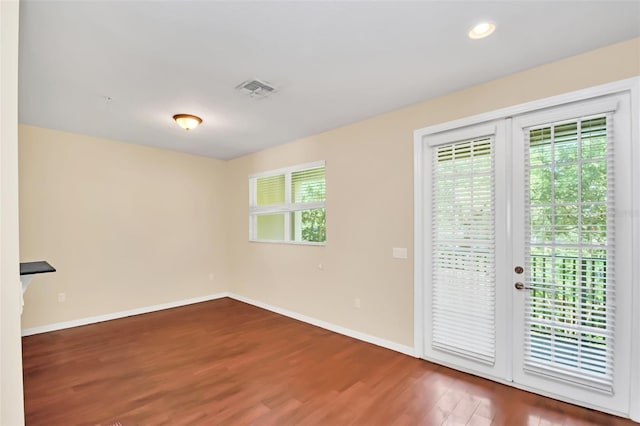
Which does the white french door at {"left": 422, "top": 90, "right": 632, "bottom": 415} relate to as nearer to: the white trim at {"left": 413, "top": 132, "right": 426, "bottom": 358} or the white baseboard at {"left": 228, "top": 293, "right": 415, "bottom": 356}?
the white trim at {"left": 413, "top": 132, "right": 426, "bottom": 358}

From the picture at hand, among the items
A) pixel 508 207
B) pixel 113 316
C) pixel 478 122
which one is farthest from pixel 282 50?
pixel 113 316

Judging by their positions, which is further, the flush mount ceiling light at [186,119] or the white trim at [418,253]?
the flush mount ceiling light at [186,119]

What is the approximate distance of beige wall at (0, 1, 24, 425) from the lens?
54.2 inches

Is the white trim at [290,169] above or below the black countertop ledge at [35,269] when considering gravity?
above

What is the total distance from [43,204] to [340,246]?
12.9ft

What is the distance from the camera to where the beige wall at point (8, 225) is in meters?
1.38

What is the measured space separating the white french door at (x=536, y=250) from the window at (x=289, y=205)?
163cm

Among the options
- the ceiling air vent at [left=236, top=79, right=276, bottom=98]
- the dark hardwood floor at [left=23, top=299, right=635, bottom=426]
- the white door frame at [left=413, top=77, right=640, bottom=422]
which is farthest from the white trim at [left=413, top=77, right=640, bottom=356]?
the ceiling air vent at [left=236, top=79, right=276, bottom=98]

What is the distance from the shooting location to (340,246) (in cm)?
390

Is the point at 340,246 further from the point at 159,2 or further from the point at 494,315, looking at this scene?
the point at 159,2

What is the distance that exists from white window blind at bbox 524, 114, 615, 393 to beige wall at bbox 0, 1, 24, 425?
134 inches

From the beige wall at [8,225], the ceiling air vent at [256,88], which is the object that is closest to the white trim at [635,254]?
the ceiling air vent at [256,88]

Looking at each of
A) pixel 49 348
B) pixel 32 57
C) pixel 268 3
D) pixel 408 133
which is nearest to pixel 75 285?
pixel 49 348

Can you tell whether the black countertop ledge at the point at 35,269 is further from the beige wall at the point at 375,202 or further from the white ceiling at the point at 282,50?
the beige wall at the point at 375,202
